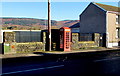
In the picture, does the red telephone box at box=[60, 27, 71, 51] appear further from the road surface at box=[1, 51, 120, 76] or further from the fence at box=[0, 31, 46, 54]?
the road surface at box=[1, 51, 120, 76]

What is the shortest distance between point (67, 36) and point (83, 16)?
51.7ft

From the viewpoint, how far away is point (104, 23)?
2773 cm

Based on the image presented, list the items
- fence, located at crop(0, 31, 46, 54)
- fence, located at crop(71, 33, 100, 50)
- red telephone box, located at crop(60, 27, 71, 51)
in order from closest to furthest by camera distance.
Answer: fence, located at crop(0, 31, 46, 54) → red telephone box, located at crop(60, 27, 71, 51) → fence, located at crop(71, 33, 100, 50)

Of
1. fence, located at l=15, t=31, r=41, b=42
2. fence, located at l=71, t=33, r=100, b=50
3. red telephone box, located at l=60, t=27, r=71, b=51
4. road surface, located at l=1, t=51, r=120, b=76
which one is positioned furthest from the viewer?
fence, located at l=71, t=33, r=100, b=50

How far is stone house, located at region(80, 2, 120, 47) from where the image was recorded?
27.3m

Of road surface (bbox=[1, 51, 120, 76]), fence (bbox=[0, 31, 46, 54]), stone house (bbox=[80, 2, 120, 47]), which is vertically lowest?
road surface (bbox=[1, 51, 120, 76])

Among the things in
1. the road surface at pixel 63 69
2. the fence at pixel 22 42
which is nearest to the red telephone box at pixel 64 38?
the fence at pixel 22 42

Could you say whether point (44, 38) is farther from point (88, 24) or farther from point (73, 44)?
point (88, 24)

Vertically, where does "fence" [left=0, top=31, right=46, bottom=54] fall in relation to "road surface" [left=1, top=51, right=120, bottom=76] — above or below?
above

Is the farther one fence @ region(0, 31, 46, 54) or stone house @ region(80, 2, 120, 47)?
stone house @ region(80, 2, 120, 47)

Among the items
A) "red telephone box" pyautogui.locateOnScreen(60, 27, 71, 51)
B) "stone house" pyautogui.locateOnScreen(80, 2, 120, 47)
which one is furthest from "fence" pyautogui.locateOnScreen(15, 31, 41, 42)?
"stone house" pyautogui.locateOnScreen(80, 2, 120, 47)

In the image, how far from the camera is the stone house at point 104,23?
89.5ft

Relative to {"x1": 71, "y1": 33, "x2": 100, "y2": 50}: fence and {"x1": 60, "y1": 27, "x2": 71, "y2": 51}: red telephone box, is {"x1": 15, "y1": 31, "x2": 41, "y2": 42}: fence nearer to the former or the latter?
{"x1": 60, "y1": 27, "x2": 71, "y2": 51}: red telephone box

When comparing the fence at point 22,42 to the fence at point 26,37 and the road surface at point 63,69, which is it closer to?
the fence at point 26,37
